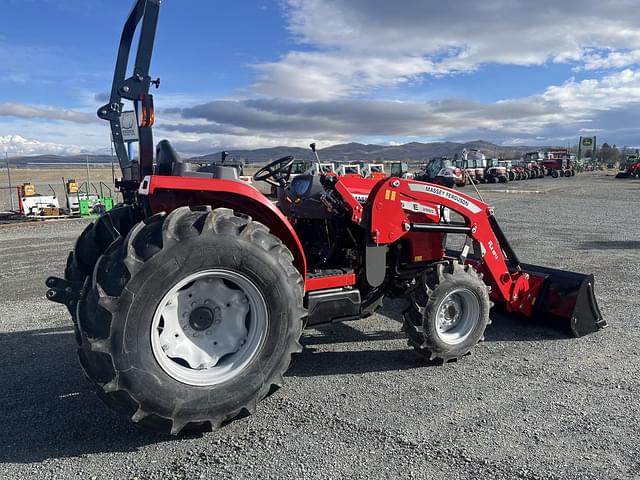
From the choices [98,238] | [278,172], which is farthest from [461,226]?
[98,238]

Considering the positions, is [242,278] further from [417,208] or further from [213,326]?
[417,208]

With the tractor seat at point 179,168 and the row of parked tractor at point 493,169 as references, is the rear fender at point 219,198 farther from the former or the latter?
the row of parked tractor at point 493,169

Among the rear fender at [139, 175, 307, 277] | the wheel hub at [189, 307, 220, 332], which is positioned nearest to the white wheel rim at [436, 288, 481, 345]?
the rear fender at [139, 175, 307, 277]

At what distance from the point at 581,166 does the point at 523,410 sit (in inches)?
2454

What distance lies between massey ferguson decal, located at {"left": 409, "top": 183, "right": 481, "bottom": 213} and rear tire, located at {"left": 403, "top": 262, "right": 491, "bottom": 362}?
59 centimetres

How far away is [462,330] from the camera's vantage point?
14.8 ft

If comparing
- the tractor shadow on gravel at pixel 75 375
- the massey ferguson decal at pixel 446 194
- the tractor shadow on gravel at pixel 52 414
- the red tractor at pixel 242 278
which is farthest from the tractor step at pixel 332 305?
the tractor shadow on gravel at pixel 52 414

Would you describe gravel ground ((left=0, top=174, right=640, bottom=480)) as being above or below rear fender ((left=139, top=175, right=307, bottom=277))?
below

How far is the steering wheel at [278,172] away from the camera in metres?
4.71

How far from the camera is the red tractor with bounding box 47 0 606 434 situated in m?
2.92

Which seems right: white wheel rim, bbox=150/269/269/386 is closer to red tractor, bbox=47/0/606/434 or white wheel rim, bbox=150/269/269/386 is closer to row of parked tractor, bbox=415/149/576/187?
red tractor, bbox=47/0/606/434

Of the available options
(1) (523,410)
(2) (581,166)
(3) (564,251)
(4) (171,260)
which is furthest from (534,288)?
(2) (581,166)

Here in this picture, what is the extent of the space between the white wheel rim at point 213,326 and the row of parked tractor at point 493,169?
23.0 m

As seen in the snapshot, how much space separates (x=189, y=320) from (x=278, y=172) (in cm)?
189
